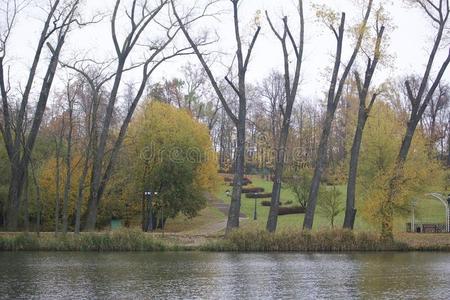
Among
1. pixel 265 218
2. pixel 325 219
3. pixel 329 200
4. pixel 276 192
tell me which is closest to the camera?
pixel 276 192

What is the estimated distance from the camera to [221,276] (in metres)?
18.7

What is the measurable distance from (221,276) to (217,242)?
10.7 meters

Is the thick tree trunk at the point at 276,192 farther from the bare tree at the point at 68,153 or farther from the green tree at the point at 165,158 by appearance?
the green tree at the point at 165,158

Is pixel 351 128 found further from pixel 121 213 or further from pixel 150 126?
pixel 121 213

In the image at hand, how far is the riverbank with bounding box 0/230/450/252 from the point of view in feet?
92.4

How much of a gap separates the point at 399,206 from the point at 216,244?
36.0ft

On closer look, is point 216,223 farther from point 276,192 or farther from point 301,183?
point 276,192

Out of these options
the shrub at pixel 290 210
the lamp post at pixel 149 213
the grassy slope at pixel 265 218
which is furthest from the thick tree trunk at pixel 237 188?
the shrub at pixel 290 210

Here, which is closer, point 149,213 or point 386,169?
point 386,169

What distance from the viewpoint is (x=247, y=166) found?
81.9m

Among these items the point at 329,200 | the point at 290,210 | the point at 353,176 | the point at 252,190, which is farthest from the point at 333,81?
the point at 252,190

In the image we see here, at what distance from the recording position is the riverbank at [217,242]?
28.2 m

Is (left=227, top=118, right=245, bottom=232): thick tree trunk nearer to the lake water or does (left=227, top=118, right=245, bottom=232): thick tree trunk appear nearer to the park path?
the lake water

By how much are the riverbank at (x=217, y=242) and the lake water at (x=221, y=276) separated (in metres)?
1.86
